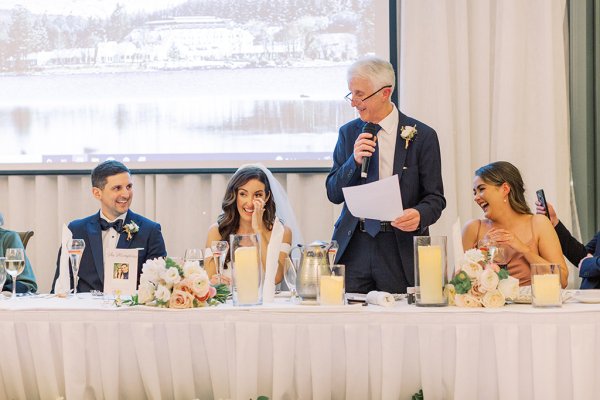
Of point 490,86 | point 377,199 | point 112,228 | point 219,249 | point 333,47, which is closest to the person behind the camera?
point 219,249

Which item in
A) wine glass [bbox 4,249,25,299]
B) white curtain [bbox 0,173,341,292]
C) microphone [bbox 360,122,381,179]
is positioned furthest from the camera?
white curtain [bbox 0,173,341,292]

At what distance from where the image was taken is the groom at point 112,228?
4.02m

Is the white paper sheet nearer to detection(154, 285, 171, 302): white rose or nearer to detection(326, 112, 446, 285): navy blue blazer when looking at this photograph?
detection(326, 112, 446, 285): navy blue blazer

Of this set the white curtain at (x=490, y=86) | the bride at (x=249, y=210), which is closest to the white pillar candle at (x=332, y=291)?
the bride at (x=249, y=210)

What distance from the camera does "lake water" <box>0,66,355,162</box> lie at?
199 inches

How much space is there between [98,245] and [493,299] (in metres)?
2.03

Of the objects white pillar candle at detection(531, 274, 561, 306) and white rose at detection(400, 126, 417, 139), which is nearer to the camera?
white pillar candle at detection(531, 274, 561, 306)

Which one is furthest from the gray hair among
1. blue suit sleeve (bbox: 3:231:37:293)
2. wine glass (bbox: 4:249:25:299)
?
blue suit sleeve (bbox: 3:231:37:293)

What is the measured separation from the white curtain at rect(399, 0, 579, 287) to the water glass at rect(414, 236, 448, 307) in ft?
6.61

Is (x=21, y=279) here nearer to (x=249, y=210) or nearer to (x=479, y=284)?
(x=249, y=210)

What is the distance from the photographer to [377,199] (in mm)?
3328

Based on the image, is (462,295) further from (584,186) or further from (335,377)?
(584,186)

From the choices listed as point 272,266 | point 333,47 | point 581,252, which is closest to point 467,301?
point 272,266

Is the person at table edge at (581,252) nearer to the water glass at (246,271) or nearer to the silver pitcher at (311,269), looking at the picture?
the silver pitcher at (311,269)
